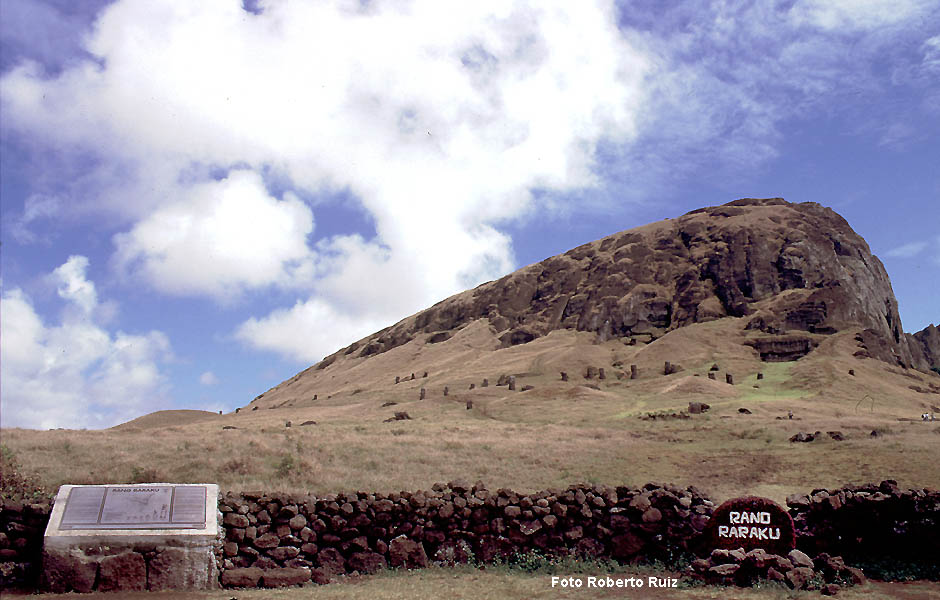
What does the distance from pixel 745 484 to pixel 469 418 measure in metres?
29.1

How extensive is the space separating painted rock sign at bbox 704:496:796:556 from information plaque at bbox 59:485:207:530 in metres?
→ 8.44

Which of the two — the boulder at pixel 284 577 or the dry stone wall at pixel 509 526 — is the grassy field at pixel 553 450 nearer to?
the boulder at pixel 284 577

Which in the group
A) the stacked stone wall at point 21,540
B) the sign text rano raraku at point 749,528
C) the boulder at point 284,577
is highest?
the stacked stone wall at point 21,540

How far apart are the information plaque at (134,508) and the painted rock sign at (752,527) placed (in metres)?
8.44

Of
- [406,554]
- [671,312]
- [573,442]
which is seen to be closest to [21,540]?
[406,554]

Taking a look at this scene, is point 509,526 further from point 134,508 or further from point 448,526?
point 134,508

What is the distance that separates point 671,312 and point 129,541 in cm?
9513

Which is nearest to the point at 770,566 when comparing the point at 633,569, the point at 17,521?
the point at 633,569

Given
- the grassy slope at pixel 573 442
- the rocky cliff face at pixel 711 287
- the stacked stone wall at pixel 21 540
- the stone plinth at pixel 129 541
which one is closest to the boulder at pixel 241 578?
the stone plinth at pixel 129 541

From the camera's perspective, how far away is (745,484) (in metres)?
22.0

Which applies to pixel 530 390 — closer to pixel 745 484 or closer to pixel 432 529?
pixel 745 484

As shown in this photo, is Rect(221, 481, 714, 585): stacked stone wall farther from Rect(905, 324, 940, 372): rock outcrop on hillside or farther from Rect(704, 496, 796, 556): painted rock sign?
Rect(905, 324, 940, 372): rock outcrop on hillside

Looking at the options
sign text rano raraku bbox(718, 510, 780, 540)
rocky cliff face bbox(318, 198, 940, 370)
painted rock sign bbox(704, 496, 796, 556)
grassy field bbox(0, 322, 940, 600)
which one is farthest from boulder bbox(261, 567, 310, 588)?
rocky cliff face bbox(318, 198, 940, 370)

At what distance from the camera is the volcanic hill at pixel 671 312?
79562mm
